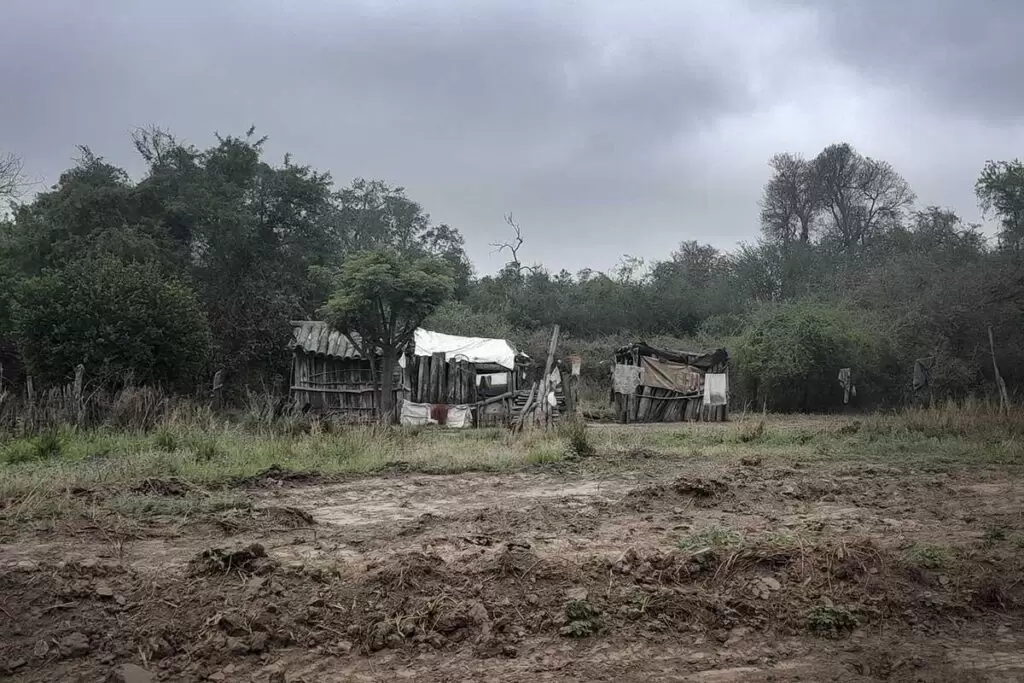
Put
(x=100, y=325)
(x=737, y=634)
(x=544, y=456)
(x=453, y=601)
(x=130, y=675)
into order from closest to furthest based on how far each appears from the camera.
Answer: (x=130, y=675) → (x=737, y=634) → (x=453, y=601) → (x=544, y=456) → (x=100, y=325)

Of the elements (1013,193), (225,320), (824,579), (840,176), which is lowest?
(824,579)

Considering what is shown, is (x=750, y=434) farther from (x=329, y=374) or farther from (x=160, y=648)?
(x=329, y=374)

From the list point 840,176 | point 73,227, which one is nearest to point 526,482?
point 73,227

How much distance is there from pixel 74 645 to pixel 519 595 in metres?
2.37

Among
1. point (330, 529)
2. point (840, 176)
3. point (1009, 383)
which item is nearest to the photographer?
point (330, 529)

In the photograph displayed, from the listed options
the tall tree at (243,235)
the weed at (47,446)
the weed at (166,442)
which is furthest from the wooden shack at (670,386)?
the weed at (47,446)

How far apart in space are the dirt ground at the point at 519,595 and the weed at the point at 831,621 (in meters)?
0.01

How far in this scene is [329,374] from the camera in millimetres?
20453

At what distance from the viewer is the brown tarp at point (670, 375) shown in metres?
20.9

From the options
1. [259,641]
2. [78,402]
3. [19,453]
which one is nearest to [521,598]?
[259,641]

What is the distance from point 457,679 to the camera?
153 inches

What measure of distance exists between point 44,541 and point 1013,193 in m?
→ 29.5

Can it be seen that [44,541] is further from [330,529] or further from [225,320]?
[225,320]

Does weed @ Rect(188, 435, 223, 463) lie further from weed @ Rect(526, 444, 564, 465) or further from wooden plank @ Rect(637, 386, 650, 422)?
wooden plank @ Rect(637, 386, 650, 422)
